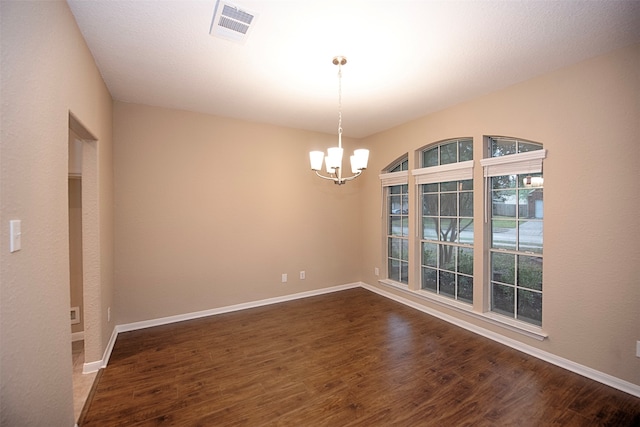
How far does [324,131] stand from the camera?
4.79 m

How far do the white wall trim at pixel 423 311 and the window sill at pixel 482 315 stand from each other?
12 centimetres

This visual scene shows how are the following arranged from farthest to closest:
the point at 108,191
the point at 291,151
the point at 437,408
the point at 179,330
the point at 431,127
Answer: the point at 291,151 → the point at 431,127 → the point at 179,330 → the point at 108,191 → the point at 437,408

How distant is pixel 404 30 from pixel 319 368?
9.57ft

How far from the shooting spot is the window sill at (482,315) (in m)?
2.87

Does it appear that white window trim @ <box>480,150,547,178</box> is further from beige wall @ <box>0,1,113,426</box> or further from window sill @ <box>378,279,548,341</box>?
beige wall @ <box>0,1,113,426</box>

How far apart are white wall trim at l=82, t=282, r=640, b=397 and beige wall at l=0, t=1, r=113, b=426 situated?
1395 millimetres

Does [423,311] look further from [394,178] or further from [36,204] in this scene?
[36,204]

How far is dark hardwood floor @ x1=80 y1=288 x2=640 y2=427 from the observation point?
2.03m

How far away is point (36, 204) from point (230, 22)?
5.40 feet

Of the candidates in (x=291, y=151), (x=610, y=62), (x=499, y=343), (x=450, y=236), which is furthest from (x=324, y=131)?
(x=499, y=343)

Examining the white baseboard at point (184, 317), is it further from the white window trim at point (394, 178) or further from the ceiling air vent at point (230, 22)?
the ceiling air vent at point (230, 22)

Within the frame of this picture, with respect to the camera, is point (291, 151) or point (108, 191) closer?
point (108, 191)

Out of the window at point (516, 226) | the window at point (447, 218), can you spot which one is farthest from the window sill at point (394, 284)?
the window at point (516, 226)

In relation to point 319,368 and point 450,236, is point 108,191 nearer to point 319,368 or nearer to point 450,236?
point 319,368
